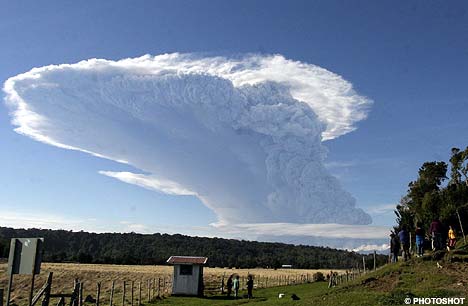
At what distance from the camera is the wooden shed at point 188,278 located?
43.0 metres

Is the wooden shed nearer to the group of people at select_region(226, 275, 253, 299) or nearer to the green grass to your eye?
the group of people at select_region(226, 275, 253, 299)

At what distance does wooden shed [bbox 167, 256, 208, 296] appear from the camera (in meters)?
43.0

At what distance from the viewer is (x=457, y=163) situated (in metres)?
65.0

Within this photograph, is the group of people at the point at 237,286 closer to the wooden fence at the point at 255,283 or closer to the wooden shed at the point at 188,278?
the wooden fence at the point at 255,283

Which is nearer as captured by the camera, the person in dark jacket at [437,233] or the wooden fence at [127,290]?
the wooden fence at [127,290]

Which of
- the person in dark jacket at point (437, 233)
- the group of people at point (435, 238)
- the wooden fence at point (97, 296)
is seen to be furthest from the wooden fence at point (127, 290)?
the person in dark jacket at point (437, 233)


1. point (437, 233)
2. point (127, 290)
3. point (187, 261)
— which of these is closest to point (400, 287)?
point (437, 233)

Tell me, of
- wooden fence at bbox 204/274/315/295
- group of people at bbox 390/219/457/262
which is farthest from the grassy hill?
wooden fence at bbox 204/274/315/295

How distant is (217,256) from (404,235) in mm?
172739

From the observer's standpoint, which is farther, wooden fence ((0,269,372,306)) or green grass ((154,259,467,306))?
green grass ((154,259,467,306))

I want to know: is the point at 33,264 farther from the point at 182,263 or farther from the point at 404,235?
the point at 182,263

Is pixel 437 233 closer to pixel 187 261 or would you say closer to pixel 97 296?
pixel 97 296

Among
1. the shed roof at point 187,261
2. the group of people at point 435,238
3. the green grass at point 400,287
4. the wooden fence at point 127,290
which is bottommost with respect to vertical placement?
the wooden fence at point 127,290

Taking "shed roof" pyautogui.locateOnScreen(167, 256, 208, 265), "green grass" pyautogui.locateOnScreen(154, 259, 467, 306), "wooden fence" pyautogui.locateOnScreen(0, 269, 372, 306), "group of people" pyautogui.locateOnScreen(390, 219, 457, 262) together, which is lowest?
"wooden fence" pyautogui.locateOnScreen(0, 269, 372, 306)
